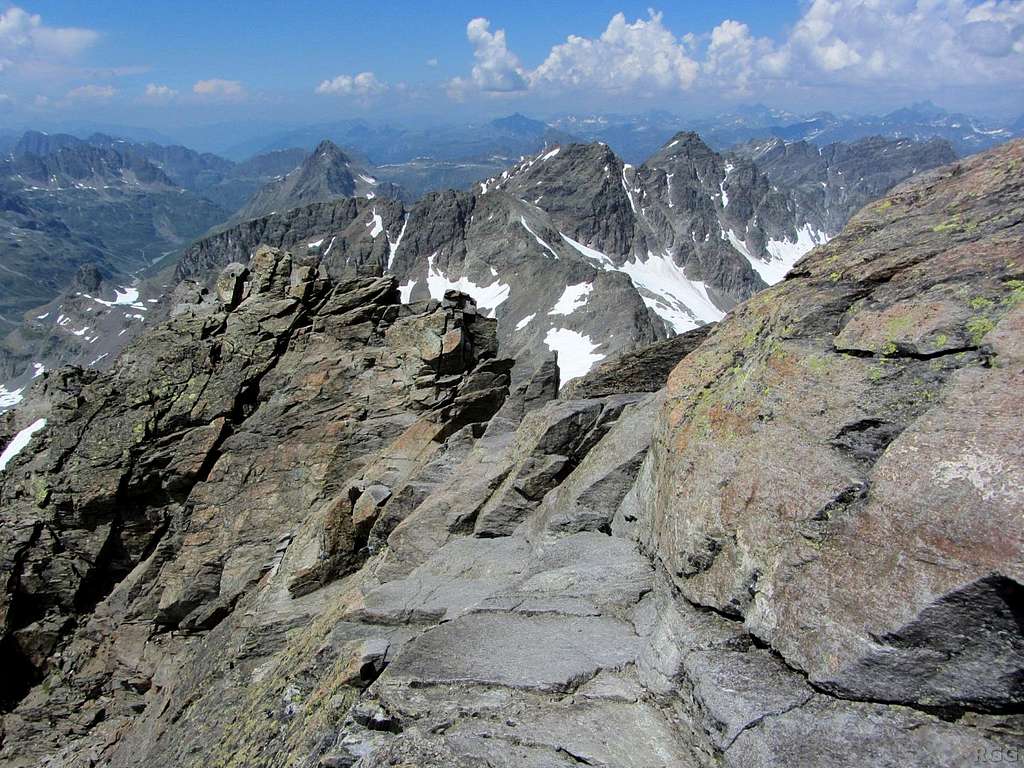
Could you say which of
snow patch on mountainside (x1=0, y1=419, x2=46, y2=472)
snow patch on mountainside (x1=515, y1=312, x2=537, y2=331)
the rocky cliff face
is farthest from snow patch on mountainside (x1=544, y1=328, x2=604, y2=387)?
the rocky cliff face

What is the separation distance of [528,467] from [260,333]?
20207mm

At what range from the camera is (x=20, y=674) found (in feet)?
80.7

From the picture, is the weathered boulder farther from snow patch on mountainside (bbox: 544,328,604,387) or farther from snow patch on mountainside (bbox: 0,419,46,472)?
snow patch on mountainside (bbox: 544,328,604,387)

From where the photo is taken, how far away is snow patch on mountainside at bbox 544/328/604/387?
128750mm

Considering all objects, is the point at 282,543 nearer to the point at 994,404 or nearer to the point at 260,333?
the point at 260,333

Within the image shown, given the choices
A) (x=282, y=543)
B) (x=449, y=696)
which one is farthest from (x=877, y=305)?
(x=282, y=543)

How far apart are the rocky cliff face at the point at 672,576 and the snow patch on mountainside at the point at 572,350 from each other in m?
105

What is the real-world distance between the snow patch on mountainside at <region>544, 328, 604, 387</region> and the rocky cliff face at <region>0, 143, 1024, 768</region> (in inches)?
4124

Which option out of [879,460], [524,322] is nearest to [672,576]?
[879,460]

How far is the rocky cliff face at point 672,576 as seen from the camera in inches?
258

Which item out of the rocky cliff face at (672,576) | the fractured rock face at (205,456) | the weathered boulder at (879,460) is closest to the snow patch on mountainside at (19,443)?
the fractured rock face at (205,456)

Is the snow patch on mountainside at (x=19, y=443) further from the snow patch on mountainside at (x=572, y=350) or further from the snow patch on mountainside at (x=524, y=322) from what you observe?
the snow patch on mountainside at (x=524, y=322)

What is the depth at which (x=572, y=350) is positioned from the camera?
142375 millimetres

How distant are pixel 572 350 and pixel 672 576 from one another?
13356 cm
